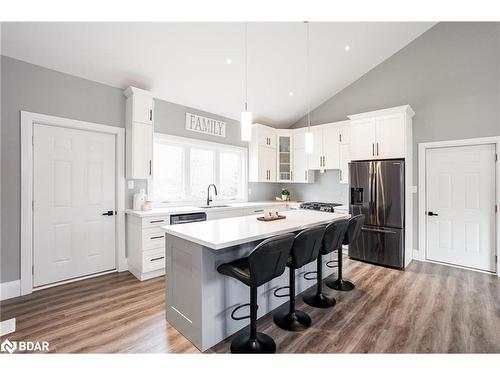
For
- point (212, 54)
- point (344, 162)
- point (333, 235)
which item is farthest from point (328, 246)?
point (212, 54)

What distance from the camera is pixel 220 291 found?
1.97 metres

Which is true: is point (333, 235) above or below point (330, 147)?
below

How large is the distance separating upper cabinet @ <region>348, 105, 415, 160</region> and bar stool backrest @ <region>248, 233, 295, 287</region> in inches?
117

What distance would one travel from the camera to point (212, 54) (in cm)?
330

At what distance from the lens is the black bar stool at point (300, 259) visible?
79.1 inches

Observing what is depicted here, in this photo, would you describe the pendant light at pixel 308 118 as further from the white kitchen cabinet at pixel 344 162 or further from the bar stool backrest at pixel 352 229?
the bar stool backrest at pixel 352 229

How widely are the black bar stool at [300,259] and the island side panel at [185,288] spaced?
777 mm

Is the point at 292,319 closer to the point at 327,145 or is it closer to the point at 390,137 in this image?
the point at 390,137

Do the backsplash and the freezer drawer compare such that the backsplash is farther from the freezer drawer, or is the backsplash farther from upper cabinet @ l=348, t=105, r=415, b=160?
the freezer drawer

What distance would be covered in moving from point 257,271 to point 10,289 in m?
2.99

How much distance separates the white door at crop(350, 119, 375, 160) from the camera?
4078 millimetres

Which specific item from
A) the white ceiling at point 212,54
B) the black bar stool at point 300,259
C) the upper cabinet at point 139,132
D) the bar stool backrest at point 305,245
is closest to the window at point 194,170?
the upper cabinet at point 139,132
